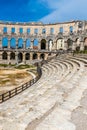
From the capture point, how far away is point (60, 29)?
105m

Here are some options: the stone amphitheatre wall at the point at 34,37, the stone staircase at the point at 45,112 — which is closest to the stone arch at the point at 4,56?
the stone amphitheatre wall at the point at 34,37

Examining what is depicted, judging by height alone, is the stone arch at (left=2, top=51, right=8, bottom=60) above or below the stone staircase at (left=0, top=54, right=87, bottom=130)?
below

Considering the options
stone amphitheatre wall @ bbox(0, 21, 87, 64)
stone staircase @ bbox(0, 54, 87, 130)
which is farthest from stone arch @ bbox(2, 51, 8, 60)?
stone staircase @ bbox(0, 54, 87, 130)

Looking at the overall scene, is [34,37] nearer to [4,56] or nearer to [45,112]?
[4,56]

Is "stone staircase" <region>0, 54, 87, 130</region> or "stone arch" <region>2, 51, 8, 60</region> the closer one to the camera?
Answer: "stone staircase" <region>0, 54, 87, 130</region>

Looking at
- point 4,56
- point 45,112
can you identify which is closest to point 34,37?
point 4,56

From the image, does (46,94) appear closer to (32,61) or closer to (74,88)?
(74,88)

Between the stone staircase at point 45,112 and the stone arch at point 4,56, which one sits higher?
the stone staircase at point 45,112

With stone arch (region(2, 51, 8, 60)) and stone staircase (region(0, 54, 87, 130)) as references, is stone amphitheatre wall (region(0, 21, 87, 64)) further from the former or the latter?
stone staircase (region(0, 54, 87, 130))

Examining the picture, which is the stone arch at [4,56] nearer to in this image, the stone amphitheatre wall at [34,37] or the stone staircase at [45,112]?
the stone amphitheatre wall at [34,37]

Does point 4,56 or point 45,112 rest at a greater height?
point 45,112

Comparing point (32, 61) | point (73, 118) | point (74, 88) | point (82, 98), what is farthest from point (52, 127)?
point (32, 61)

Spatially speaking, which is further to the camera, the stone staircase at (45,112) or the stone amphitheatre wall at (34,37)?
the stone amphitheatre wall at (34,37)

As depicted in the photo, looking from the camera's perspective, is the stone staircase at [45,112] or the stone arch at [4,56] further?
the stone arch at [4,56]
